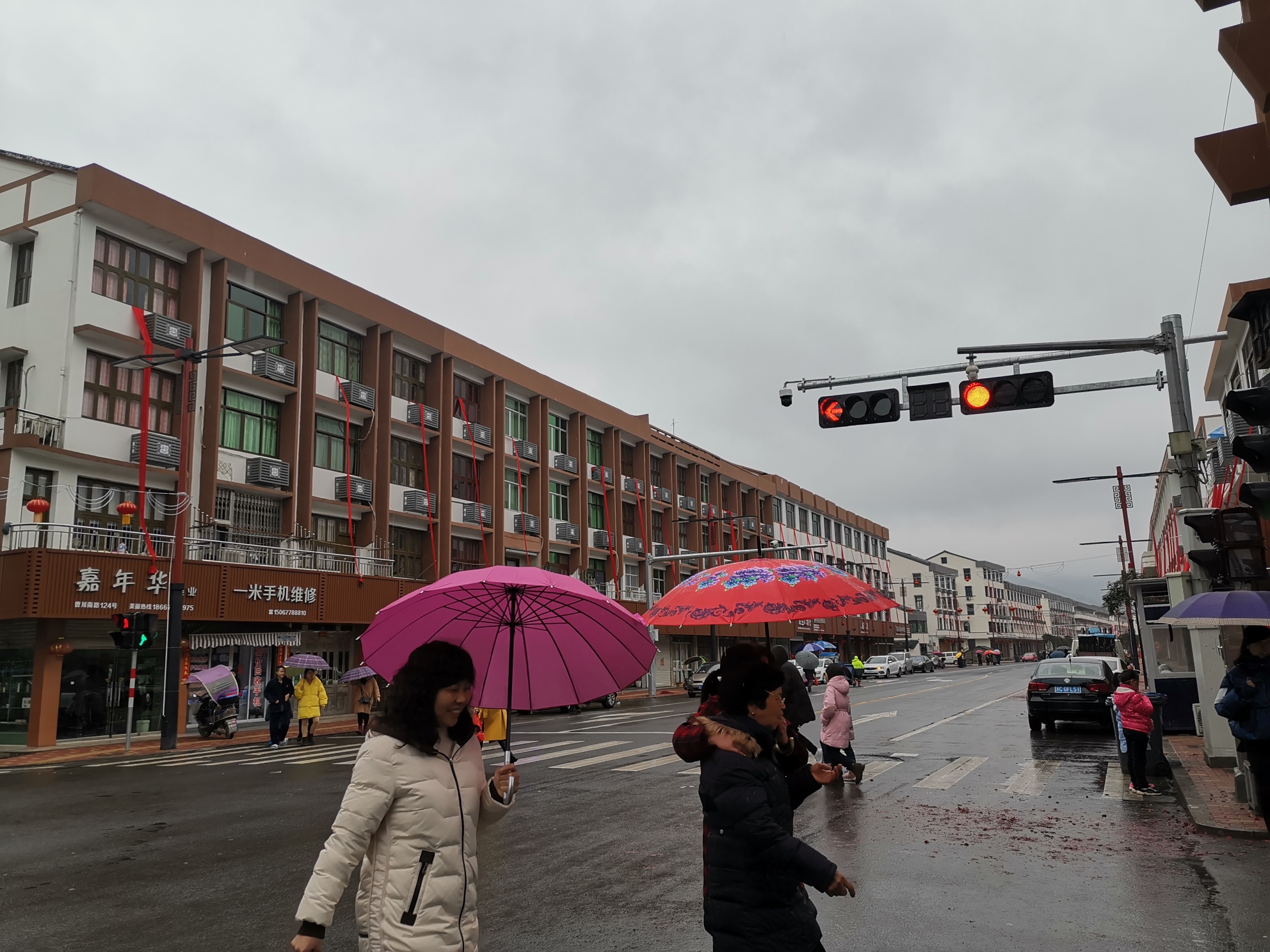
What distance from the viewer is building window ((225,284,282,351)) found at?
28.8 meters

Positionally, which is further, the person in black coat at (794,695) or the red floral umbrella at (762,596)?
the person in black coat at (794,695)

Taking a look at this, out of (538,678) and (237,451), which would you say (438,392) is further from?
(538,678)

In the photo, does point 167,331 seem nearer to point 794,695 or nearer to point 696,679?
point 794,695

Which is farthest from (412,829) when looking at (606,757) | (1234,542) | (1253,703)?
(606,757)

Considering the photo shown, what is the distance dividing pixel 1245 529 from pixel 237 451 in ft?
84.8

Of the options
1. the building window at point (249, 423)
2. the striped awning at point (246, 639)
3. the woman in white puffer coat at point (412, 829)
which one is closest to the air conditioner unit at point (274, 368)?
the building window at point (249, 423)

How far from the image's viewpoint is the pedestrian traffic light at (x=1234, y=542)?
9961 mm

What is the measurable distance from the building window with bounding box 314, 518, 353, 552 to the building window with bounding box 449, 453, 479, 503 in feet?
20.7

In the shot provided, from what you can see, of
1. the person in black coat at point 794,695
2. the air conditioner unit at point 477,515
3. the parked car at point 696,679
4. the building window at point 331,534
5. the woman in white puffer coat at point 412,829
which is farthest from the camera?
the parked car at point 696,679

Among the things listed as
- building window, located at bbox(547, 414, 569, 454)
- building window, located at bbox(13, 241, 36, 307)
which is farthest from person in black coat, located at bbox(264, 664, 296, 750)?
building window, located at bbox(547, 414, 569, 454)

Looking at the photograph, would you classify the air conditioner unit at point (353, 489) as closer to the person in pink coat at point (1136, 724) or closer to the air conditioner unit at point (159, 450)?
the air conditioner unit at point (159, 450)

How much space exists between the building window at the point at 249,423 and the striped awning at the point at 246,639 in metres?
5.44

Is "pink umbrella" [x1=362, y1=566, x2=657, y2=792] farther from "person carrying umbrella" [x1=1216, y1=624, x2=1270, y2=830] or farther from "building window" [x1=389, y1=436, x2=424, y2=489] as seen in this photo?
"building window" [x1=389, y1=436, x2=424, y2=489]

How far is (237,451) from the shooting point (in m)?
28.3
